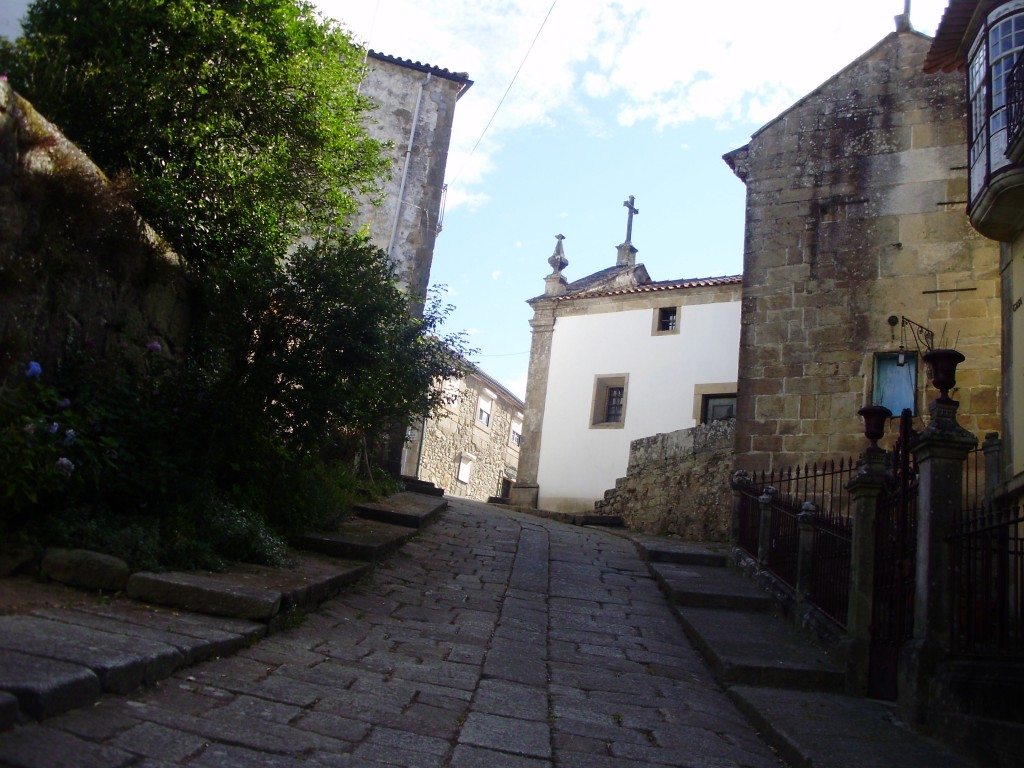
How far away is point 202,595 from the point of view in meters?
4.76

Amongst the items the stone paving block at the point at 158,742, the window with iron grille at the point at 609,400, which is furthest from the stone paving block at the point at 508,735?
the window with iron grille at the point at 609,400

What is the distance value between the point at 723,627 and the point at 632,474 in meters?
11.3

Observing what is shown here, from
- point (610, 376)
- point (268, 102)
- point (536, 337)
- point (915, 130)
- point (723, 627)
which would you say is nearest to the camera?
point (723, 627)

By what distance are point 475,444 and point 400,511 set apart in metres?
20.5

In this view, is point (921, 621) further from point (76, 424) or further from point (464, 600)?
point (76, 424)

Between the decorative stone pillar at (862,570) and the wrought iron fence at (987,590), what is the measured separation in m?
0.84

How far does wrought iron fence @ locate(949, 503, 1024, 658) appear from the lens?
13.8ft

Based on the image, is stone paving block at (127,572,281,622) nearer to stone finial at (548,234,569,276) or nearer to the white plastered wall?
the white plastered wall

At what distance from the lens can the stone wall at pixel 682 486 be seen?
1541 centimetres

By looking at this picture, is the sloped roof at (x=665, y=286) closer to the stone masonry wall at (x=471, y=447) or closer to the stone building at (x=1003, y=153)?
the stone masonry wall at (x=471, y=447)

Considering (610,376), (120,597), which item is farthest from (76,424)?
(610,376)

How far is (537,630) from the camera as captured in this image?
21.3 feet

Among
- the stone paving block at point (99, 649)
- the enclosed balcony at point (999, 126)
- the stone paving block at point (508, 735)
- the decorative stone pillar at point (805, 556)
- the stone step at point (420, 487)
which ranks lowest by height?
the stone paving block at point (508, 735)

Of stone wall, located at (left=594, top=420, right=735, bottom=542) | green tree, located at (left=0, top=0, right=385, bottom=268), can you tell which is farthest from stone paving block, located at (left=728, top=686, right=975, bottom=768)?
stone wall, located at (left=594, top=420, right=735, bottom=542)
